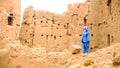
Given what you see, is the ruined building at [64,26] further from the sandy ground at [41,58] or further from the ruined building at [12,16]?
the sandy ground at [41,58]

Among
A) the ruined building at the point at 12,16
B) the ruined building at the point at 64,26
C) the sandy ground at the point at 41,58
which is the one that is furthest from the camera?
the ruined building at the point at 64,26

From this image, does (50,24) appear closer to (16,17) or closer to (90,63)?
(16,17)

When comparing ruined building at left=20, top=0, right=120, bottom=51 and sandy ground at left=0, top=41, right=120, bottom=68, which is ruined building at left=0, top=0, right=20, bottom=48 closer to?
ruined building at left=20, top=0, right=120, bottom=51

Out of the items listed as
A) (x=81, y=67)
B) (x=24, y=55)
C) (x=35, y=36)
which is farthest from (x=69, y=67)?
(x=35, y=36)

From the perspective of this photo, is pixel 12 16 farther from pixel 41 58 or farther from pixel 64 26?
pixel 41 58

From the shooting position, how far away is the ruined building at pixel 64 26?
1404 inches

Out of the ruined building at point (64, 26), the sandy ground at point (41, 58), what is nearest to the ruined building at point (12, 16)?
the ruined building at point (64, 26)

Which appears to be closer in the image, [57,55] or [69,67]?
[69,67]

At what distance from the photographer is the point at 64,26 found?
37188 millimetres

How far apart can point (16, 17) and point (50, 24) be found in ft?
11.1

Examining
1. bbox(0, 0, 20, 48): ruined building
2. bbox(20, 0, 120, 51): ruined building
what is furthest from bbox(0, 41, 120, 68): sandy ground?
bbox(20, 0, 120, 51): ruined building

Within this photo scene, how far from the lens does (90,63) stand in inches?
717

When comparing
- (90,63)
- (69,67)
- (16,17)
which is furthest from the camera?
(16,17)

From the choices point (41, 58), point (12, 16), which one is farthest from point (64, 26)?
point (41, 58)
